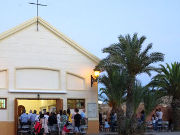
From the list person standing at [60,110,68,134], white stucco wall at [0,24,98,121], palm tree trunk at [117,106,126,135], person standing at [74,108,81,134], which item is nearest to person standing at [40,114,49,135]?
person standing at [60,110,68,134]

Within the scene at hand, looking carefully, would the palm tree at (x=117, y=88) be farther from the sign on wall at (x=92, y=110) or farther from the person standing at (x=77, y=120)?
the person standing at (x=77, y=120)

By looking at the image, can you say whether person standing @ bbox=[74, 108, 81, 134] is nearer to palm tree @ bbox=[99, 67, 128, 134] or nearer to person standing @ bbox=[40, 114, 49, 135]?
person standing @ bbox=[40, 114, 49, 135]

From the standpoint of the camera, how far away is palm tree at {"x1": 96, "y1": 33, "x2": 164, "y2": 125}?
2681 cm

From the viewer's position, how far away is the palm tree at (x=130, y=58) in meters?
26.8

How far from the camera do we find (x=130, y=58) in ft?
89.1

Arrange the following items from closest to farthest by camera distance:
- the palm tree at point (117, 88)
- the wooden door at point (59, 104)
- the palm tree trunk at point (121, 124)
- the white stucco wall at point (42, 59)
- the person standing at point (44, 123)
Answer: the person standing at point (44, 123) < the palm tree trunk at point (121, 124) < the palm tree at point (117, 88) < the white stucco wall at point (42, 59) < the wooden door at point (59, 104)

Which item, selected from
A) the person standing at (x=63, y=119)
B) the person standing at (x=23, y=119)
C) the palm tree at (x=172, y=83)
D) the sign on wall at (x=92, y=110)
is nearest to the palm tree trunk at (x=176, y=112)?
the palm tree at (x=172, y=83)

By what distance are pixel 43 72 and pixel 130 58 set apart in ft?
19.8

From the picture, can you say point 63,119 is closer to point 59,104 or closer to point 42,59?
point 59,104

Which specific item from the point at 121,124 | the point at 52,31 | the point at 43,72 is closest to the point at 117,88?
the point at 121,124

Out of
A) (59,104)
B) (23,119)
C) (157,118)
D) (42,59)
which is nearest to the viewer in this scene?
(23,119)

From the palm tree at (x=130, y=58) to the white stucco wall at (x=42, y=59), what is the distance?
5.72 ft

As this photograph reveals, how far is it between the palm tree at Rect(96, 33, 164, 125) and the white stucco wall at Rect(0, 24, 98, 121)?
174 cm

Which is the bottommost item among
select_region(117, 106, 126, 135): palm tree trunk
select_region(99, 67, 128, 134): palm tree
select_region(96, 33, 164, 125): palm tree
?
select_region(117, 106, 126, 135): palm tree trunk
